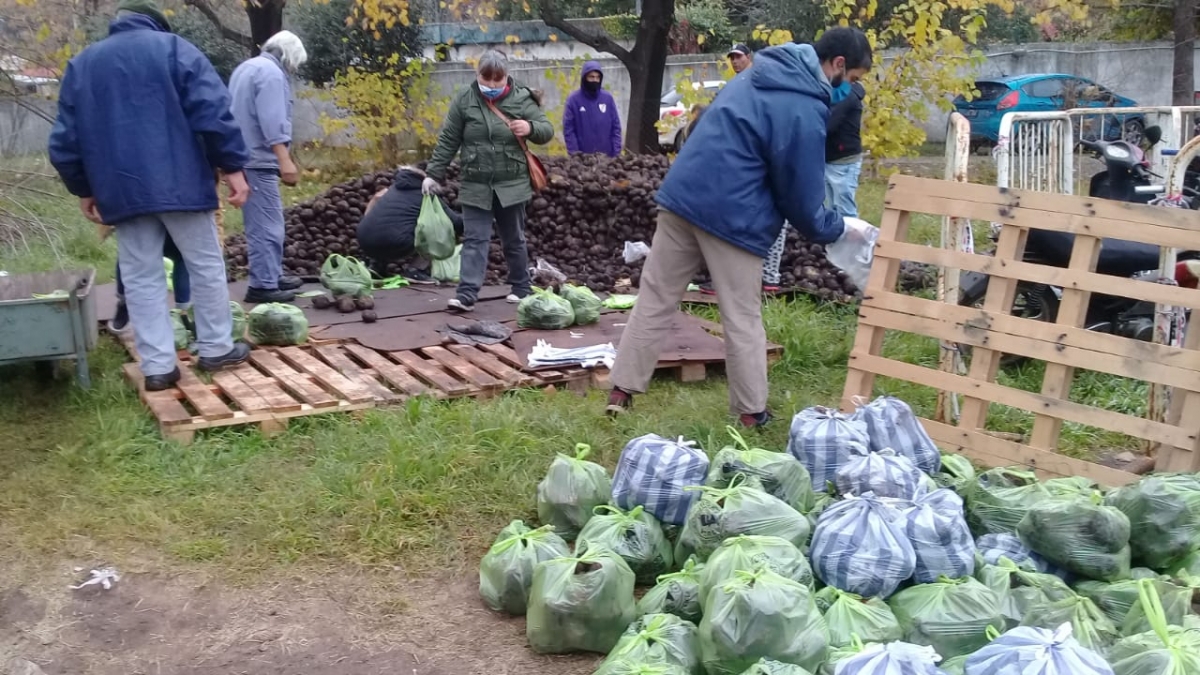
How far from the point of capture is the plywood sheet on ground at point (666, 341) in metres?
6.21

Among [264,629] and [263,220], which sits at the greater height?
[263,220]

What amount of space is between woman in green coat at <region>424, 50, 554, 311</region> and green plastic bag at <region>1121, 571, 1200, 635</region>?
16.4 feet

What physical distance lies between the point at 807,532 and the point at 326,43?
2127 centimetres

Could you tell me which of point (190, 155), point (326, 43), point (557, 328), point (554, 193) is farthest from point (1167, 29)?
point (190, 155)

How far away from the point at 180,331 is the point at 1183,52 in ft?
54.3

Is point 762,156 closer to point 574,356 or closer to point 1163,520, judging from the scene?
point 574,356

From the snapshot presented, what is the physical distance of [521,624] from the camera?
3.65 meters

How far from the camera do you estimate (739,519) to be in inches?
134

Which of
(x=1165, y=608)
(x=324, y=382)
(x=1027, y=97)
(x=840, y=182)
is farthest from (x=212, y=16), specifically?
(x=1027, y=97)

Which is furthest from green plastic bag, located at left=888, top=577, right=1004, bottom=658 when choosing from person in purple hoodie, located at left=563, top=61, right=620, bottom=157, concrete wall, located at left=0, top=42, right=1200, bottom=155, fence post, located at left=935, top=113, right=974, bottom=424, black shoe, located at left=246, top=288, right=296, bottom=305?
concrete wall, located at left=0, top=42, right=1200, bottom=155

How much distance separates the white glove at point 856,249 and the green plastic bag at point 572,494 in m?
3.59

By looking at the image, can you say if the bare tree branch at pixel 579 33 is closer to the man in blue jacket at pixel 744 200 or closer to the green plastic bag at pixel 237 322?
the green plastic bag at pixel 237 322

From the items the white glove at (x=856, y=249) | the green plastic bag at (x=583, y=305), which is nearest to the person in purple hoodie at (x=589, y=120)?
the green plastic bag at (x=583, y=305)

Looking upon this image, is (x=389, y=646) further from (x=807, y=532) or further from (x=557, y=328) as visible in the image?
(x=557, y=328)
